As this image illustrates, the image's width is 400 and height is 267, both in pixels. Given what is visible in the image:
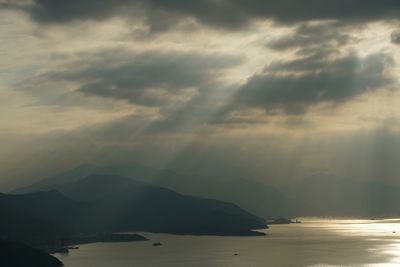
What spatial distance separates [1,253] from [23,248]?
11085 millimetres

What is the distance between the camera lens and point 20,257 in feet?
593

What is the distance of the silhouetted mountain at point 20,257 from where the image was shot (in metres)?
176

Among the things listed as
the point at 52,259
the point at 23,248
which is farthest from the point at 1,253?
the point at 52,259

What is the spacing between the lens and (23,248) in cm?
18738

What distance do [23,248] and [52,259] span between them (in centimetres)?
1479

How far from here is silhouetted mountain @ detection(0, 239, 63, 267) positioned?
17600 cm

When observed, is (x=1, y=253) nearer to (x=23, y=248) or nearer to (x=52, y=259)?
(x=23, y=248)

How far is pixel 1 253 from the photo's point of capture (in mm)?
176875

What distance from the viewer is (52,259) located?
199250 millimetres

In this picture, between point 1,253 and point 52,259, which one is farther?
point 52,259
